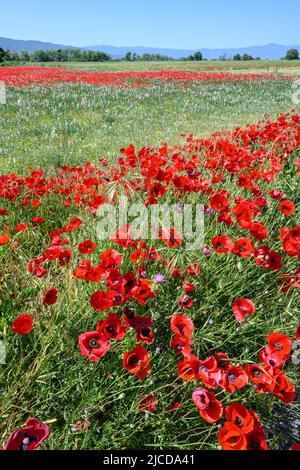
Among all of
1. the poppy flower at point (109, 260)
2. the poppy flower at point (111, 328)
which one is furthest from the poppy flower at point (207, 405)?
the poppy flower at point (109, 260)

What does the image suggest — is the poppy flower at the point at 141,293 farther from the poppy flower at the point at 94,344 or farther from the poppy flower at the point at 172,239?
the poppy flower at the point at 172,239

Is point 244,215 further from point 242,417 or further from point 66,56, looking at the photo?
point 66,56

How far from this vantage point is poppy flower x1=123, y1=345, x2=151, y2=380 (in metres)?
1.42

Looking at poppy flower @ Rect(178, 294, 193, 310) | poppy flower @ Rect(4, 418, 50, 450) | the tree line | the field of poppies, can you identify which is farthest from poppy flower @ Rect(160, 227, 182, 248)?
the tree line

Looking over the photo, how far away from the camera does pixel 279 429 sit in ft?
6.67

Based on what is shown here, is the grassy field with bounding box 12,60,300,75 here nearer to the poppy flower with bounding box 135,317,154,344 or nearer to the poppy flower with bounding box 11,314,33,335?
the poppy flower with bounding box 135,317,154,344

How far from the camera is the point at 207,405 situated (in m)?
1.29

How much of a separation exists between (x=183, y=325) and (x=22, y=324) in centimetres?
63

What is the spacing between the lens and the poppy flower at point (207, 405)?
1.27 meters

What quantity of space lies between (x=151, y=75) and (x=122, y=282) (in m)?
28.2

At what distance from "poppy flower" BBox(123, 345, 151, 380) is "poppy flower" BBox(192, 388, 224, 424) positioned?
0.23 m

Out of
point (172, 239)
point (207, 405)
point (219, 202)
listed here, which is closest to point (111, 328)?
point (207, 405)

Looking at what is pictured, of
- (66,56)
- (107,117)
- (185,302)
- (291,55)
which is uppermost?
(291,55)
